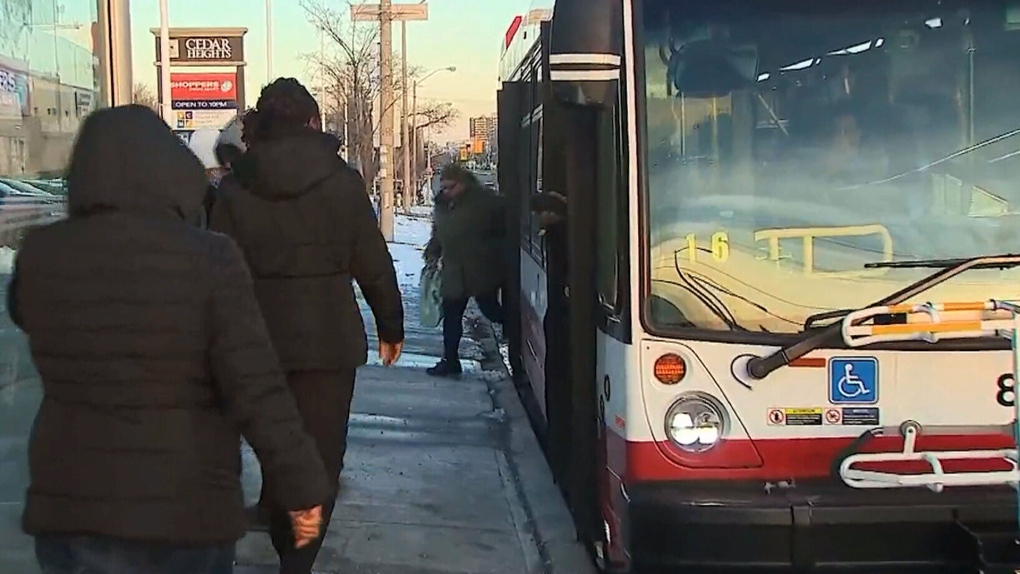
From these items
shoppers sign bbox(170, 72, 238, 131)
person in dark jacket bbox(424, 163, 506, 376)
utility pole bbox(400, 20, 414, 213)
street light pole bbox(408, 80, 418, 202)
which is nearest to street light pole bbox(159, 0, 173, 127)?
shoppers sign bbox(170, 72, 238, 131)

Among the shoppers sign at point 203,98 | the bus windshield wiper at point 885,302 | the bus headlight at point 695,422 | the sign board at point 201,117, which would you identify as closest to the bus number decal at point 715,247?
the bus windshield wiper at point 885,302

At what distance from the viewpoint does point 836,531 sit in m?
4.20

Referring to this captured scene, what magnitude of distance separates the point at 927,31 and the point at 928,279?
0.90 m

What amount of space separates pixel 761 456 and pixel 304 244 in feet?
5.88

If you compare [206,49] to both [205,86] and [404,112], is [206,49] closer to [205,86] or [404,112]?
[205,86]

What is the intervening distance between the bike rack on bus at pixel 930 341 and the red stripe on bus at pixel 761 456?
0.09 meters

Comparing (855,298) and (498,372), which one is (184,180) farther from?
(498,372)

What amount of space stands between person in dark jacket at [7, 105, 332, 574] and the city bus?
1881mm

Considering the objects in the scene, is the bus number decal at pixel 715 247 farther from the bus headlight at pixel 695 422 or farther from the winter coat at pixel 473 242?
the winter coat at pixel 473 242

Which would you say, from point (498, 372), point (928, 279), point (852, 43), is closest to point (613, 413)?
point (928, 279)

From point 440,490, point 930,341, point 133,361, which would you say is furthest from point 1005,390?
point 440,490

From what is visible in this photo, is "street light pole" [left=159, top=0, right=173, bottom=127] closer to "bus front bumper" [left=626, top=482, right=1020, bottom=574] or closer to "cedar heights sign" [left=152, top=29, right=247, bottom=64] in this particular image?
"cedar heights sign" [left=152, top=29, right=247, bottom=64]

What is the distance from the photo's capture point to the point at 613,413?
462 centimetres

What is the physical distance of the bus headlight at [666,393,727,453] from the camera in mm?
4406
